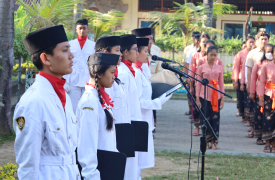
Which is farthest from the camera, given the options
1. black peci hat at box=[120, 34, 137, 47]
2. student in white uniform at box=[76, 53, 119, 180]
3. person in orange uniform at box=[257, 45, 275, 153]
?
person in orange uniform at box=[257, 45, 275, 153]

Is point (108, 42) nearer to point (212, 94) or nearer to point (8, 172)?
point (8, 172)

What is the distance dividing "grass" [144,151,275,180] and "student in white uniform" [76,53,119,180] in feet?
8.30

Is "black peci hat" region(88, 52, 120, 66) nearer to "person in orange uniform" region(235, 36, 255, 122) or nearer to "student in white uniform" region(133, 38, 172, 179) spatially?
"student in white uniform" region(133, 38, 172, 179)

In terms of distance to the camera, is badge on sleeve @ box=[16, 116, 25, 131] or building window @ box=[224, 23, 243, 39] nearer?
badge on sleeve @ box=[16, 116, 25, 131]

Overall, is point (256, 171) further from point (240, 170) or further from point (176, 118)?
point (176, 118)

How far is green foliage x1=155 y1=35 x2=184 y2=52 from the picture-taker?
17.6 metres

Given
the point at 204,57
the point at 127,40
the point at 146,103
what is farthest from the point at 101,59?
the point at 204,57

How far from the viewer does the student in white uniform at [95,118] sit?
2.75 metres

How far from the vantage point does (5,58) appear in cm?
700

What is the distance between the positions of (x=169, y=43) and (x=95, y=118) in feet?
49.5

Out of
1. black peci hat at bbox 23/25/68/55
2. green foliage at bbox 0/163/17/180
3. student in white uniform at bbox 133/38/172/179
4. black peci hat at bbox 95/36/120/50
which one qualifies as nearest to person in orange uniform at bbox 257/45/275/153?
student in white uniform at bbox 133/38/172/179

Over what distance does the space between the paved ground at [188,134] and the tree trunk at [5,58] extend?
299 centimetres

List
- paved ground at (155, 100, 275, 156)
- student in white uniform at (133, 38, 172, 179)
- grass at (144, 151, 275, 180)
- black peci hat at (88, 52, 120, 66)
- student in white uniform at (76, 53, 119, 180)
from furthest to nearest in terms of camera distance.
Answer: paved ground at (155, 100, 275, 156) → grass at (144, 151, 275, 180) → student in white uniform at (133, 38, 172, 179) → black peci hat at (88, 52, 120, 66) → student in white uniform at (76, 53, 119, 180)

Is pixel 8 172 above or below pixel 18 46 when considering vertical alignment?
below
